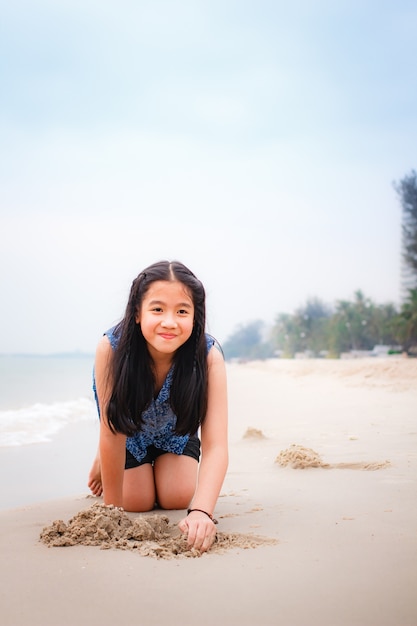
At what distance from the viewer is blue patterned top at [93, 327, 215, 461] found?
2914mm

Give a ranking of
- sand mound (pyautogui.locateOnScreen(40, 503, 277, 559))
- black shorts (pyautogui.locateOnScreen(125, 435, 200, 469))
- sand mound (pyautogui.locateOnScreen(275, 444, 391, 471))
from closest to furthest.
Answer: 1. sand mound (pyautogui.locateOnScreen(40, 503, 277, 559))
2. black shorts (pyautogui.locateOnScreen(125, 435, 200, 469))
3. sand mound (pyautogui.locateOnScreen(275, 444, 391, 471))

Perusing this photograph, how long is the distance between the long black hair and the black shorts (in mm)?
519

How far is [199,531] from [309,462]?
63.0 inches

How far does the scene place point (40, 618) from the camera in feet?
5.28

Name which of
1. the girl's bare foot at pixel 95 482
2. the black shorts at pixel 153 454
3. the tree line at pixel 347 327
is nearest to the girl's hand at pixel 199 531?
the black shorts at pixel 153 454

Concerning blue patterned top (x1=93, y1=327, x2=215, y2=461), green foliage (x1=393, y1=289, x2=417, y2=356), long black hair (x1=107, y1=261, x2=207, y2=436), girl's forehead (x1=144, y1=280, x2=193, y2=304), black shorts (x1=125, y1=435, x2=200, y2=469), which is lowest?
black shorts (x1=125, y1=435, x2=200, y2=469)

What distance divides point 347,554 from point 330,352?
1732 inches

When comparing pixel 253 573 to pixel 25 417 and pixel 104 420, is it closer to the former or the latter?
pixel 104 420

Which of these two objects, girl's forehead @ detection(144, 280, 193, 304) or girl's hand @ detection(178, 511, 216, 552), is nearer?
girl's hand @ detection(178, 511, 216, 552)

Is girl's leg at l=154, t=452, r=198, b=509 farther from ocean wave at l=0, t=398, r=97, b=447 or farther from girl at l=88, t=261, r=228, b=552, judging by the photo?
ocean wave at l=0, t=398, r=97, b=447

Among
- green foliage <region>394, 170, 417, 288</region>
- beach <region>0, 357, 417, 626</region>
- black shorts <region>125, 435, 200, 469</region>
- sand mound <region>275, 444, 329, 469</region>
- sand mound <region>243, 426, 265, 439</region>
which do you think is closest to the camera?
beach <region>0, 357, 417, 626</region>

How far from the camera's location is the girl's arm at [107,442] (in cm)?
278

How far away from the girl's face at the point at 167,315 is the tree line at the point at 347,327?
2419 centimetres

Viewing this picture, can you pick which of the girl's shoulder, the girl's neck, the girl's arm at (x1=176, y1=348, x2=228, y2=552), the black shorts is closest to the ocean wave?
the black shorts
